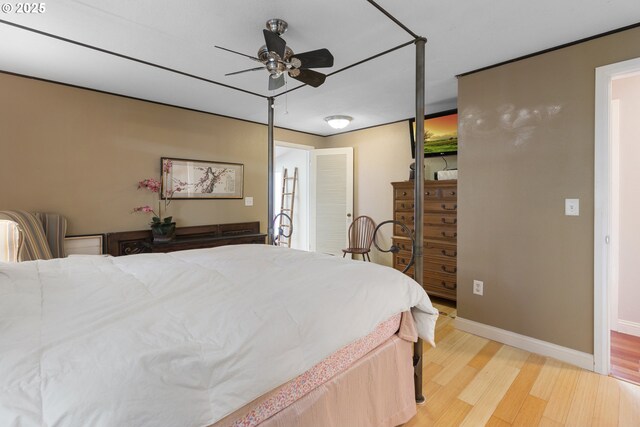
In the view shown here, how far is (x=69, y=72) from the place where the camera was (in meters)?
2.65

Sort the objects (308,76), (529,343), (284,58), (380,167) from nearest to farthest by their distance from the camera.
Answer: (284,58) < (308,76) < (529,343) < (380,167)

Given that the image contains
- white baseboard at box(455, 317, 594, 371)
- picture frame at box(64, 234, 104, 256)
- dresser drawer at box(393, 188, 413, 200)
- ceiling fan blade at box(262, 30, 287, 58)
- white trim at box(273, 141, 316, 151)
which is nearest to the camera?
ceiling fan blade at box(262, 30, 287, 58)

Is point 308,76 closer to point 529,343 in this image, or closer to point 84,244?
point 529,343

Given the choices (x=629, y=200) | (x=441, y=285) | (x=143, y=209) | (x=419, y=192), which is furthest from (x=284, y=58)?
(x=629, y=200)

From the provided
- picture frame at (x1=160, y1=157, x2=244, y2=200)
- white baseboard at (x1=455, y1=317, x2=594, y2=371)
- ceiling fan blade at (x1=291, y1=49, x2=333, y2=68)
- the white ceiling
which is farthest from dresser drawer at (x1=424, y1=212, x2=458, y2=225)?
picture frame at (x1=160, y1=157, x2=244, y2=200)

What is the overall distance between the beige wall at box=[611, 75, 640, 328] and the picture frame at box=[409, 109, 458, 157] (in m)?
1.41

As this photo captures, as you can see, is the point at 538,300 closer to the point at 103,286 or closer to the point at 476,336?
the point at 476,336

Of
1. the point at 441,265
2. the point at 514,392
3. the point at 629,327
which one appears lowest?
the point at 514,392

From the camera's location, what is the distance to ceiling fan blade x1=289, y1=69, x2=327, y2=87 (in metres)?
1.95

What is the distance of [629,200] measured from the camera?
2.65 meters

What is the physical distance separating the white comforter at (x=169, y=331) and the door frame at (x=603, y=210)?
58.5 inches

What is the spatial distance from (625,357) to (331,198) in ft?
12.2

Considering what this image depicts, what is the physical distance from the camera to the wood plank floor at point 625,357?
2.05 metres

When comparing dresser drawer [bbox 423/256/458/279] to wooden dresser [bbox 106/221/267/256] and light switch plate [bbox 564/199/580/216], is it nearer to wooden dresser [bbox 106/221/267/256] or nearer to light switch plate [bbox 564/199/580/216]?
light switch plate [bbox 564/199/580/216]
